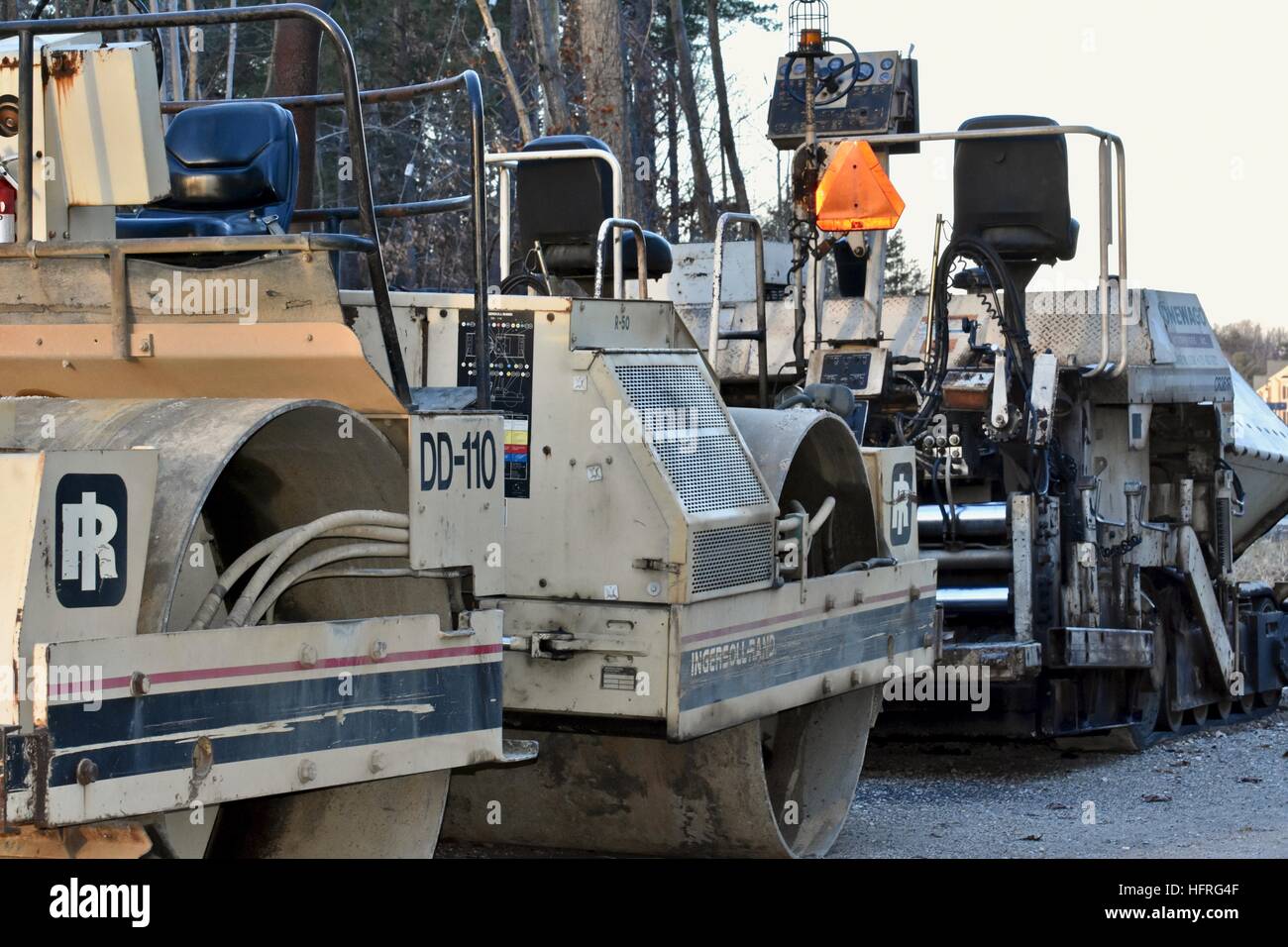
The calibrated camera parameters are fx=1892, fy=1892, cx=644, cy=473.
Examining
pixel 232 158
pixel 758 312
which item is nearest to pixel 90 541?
pixel 232 158

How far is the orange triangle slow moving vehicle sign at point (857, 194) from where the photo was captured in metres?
8.28

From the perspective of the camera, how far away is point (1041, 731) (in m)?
8.67

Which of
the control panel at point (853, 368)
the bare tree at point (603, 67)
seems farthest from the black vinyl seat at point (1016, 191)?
the bare tree at point (603, 67)

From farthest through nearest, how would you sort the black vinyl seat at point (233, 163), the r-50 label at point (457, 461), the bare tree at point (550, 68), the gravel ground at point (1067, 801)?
1. the bare tree at point (550, 68)
2. the gravel ground at point (1067, 801)
3. the black vinyl seat at point (233, 163)
4. the r-50 label at point (457, 461)

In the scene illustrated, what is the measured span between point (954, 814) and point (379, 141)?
24.9 meters

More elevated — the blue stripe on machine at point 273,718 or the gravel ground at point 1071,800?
the blue stripe on machine at point 273,718

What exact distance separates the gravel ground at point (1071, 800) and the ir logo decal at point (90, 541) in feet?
12.2

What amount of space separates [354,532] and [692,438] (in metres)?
1.36

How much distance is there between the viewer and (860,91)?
31.2 feet

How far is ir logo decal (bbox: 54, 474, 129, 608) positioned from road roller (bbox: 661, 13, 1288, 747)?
15.1 feet

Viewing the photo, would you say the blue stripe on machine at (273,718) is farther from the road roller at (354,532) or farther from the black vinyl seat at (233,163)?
the black vinyl seat at (233,163)

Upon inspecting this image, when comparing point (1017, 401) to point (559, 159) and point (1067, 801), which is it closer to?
point (1067, 801)

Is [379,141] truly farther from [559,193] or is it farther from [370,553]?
[370,553]
